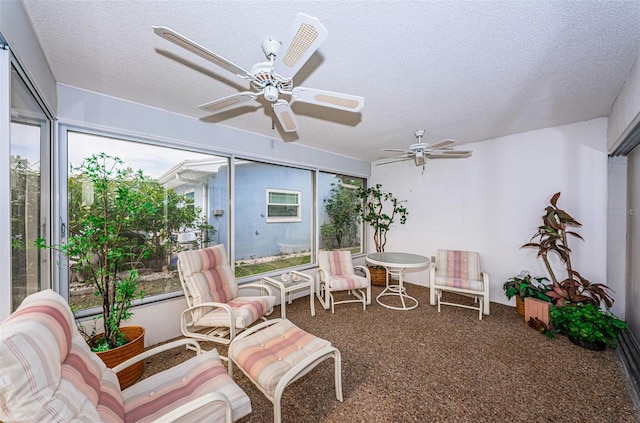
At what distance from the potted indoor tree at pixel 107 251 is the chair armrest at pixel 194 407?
52.9 inches

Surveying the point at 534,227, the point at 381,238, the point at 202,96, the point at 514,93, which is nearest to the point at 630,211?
the point at 534,227

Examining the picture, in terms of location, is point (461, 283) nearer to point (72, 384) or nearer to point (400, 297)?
point (400, 297)

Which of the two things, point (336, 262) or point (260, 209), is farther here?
point (336, 262)

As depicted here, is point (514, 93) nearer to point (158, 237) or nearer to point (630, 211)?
point (630, 211)

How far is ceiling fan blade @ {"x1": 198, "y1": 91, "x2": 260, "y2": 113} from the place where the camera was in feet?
5.55

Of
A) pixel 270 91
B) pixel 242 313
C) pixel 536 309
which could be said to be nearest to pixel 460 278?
pixel 536 309

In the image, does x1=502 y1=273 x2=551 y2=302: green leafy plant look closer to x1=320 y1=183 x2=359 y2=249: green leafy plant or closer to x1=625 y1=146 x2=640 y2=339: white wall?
x1=625 y1=146 x2=640 y2=339: white wall

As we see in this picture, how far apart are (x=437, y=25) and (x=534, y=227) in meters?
3.36

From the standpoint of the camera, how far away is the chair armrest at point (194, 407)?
39.7 inches

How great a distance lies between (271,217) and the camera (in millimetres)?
4000

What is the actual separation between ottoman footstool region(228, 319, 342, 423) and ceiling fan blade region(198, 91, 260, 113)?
182cm

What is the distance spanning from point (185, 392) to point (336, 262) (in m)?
2.81

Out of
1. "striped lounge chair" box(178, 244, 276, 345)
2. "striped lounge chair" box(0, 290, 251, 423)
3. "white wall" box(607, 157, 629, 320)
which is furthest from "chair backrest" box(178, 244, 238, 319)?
"white wall" box(607, 157, 629, 320)

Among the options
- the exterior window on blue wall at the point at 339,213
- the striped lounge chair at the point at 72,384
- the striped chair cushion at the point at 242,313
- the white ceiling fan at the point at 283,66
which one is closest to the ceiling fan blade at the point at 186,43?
the white ceiling fan at the point at 283,66
